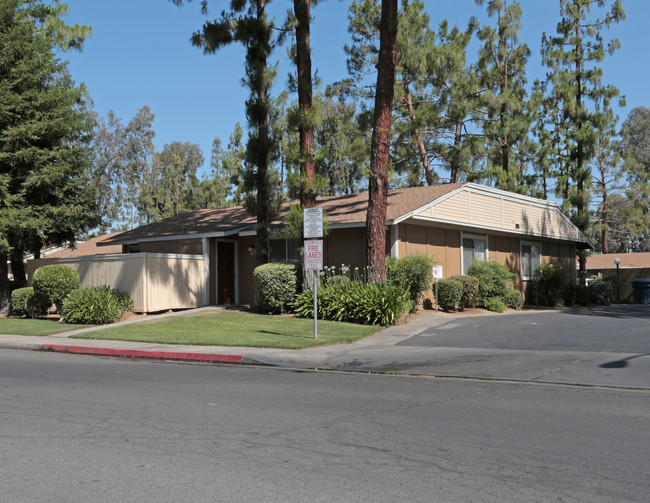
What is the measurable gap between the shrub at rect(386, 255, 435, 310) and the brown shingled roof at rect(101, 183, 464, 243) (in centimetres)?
149

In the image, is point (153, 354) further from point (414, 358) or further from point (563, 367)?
point (563, 367)

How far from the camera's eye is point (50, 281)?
66.0 feet

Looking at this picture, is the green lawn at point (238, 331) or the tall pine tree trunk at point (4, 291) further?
the tall pine tree trunk at point (4, 291)

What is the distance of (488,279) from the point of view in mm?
22562

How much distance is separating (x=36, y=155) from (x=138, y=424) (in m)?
18.7

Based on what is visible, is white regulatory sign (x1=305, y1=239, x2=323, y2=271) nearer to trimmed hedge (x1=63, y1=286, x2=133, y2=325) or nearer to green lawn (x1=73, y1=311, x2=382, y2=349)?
green lawn (x1=73, y1=311, x2=382, y2=349)

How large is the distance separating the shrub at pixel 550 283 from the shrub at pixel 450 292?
7.09 m

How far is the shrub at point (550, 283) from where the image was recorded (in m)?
26.3

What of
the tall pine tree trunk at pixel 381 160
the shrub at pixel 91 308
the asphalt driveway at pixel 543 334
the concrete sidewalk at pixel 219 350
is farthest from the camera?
the shrub at pixel 91 308

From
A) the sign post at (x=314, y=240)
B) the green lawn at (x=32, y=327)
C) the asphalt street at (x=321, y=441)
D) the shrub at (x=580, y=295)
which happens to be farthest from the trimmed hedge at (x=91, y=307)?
the shrub at (x=580, y=295)

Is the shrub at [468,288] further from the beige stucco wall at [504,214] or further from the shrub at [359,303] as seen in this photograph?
the shrub at [359,303]

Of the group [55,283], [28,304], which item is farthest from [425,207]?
[28,304]

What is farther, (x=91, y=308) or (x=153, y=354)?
(x=91, y=308)

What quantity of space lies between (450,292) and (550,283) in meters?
7.89
